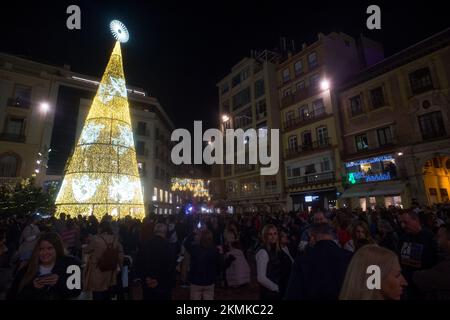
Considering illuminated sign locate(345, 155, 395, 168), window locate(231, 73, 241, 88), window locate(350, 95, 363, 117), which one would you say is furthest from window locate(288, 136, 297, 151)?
window locate(231, 73, 241, 88)

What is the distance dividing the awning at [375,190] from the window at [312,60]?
1393 cm

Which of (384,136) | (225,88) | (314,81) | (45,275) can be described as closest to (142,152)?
(225,88)

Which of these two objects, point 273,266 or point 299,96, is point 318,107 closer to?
point 299,96

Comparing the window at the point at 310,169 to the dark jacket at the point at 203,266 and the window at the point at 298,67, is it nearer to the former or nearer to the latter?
the window at the point at 298,67

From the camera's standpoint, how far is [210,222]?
11.2 metres

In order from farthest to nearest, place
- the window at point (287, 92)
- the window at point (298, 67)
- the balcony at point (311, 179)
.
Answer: the window at point (287, 92), the window at point (298, 67), the balcony at point (311, 179)

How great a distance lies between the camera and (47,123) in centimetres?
2984

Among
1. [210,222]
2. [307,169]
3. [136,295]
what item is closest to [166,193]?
[307,169]

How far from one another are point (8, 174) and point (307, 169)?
103 feet

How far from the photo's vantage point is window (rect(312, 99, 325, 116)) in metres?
25.7

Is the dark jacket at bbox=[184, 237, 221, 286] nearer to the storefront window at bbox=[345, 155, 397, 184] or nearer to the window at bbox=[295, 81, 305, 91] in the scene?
the storefront window at bbox=[345, 155, 397, 184]

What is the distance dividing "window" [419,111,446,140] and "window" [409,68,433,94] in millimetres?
1959

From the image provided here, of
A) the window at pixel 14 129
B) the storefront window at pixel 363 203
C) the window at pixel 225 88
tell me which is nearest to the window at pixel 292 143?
the storefront window at pixel 363 203

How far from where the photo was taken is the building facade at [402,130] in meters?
17.5
